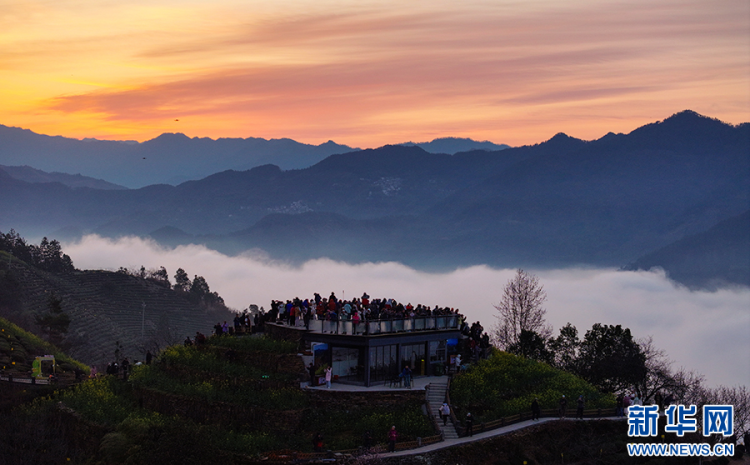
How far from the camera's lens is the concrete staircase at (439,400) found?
4675 centimetres

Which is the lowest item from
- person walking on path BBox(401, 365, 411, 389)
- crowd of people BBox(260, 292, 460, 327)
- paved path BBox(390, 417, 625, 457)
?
paved path BBox(390, 417, 625, 457)

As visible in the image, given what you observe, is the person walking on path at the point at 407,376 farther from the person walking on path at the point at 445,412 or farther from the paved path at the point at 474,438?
the paved path at the point at 474,438

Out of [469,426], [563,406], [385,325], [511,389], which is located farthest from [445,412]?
[385,325]

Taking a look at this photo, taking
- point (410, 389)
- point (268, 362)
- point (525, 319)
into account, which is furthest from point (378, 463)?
point (525, 319)

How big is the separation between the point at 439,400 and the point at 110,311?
420 ft

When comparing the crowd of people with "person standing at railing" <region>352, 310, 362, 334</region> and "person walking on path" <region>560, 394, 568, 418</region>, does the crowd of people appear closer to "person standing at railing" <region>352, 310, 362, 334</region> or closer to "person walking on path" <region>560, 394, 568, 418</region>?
"person standing at railing" <region>352, 310, 362, 334</region>

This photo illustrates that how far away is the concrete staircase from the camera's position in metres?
46.8

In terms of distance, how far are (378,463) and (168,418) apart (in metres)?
14.1

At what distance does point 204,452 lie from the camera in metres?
43.1

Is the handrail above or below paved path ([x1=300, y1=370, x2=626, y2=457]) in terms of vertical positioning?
above

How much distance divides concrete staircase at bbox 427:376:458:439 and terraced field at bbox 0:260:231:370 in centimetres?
8039

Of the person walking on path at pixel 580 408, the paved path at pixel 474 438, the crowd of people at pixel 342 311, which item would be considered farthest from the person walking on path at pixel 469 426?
the crowd of people at pixel 342 311

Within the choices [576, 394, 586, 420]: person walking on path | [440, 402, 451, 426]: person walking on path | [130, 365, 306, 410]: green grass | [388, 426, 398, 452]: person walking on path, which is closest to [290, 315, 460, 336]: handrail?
[130, 365, 306, 410]: green grass

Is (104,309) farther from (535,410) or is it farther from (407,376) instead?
(535,410)
